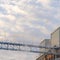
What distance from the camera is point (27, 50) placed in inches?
3433

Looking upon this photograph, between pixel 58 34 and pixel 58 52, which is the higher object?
pixel 58 34

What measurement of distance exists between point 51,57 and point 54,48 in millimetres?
9142

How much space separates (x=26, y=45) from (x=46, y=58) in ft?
63.7

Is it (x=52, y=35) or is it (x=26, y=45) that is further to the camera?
(x=52, y=35)

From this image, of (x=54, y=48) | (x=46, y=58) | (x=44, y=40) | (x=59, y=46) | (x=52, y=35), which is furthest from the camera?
(x=44, y=40)

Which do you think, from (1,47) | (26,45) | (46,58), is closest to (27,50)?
(26,45)

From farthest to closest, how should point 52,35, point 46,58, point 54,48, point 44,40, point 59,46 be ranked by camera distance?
point 44,40 < point 46,58 < point 52,35 < point 54,48 < point 59,46

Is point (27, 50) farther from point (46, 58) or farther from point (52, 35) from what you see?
point (46, 58)

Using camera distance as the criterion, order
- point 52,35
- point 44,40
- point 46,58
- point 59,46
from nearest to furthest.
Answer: point 59,46, point 52,35, point 46,58, point 44,40

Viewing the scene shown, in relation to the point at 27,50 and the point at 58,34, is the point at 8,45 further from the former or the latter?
the point at 58,34

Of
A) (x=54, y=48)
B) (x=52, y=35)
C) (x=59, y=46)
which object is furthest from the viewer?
(x=52, y=35)

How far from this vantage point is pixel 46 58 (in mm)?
101812

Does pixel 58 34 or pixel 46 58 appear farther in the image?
pixel 46 58

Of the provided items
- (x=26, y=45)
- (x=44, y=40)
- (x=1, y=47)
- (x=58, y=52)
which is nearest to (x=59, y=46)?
(x=58, y=52)
